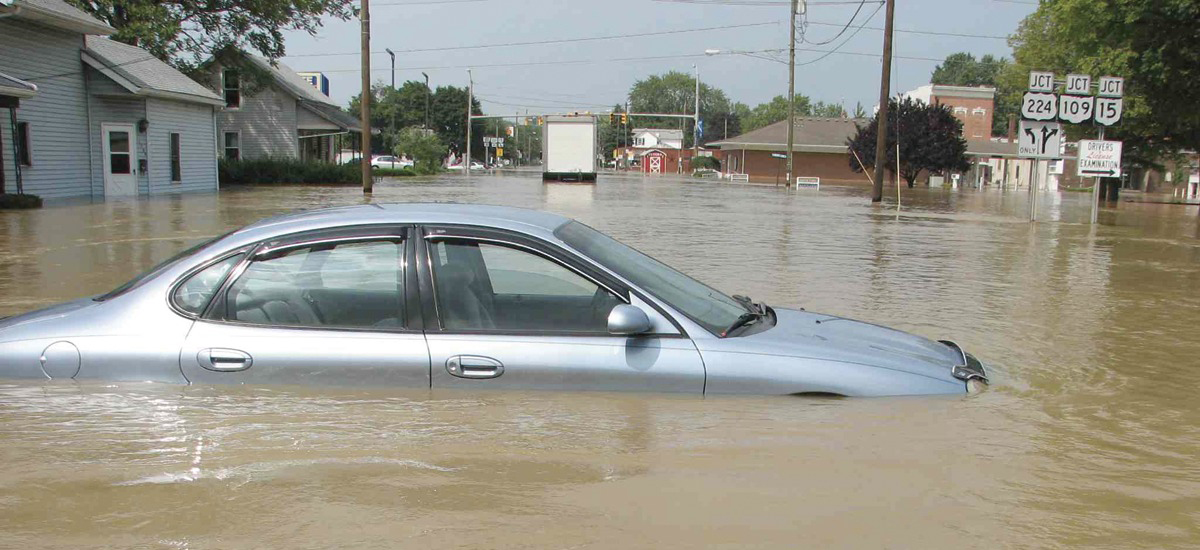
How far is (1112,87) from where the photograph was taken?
2361 centimetres

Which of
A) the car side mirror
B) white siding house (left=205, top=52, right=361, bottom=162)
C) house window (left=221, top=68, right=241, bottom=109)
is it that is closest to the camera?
the car side mirror

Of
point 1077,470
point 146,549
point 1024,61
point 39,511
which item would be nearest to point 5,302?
point 39,511

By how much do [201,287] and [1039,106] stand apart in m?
22.3

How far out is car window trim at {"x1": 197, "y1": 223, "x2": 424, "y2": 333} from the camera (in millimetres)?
4523

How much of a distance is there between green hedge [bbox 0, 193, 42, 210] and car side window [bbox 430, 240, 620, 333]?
2155cm

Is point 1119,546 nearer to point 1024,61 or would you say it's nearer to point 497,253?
point 497,253

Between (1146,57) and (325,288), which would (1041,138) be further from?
(325,288)

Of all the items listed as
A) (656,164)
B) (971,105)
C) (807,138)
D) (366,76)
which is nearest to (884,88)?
(366,76)

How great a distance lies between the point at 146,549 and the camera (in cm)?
343

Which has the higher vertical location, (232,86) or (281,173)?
(232,86)

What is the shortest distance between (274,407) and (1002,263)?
12.2 meters

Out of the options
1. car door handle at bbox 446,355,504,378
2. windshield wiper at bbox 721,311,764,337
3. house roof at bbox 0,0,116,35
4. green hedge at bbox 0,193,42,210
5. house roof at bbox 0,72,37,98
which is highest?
house roof at bbox 0,0,116,35

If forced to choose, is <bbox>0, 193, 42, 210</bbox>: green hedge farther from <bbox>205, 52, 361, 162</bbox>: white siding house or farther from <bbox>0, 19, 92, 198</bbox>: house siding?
<bbox>205, 52, 361, 162</bbox>: white siding house

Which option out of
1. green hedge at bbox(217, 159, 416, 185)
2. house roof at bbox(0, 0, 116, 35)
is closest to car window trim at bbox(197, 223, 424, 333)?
house roof at bbox(0, 0, 116, 35)
